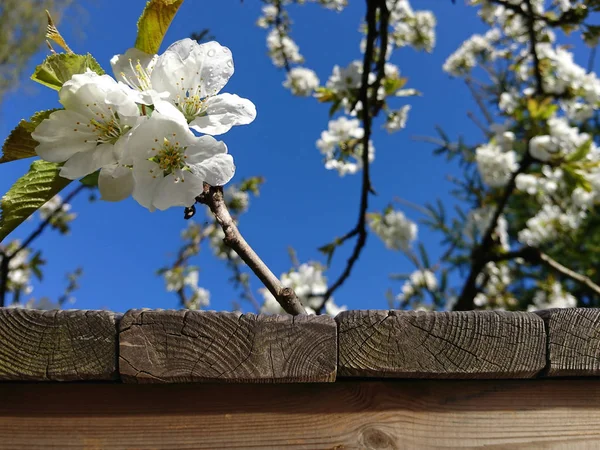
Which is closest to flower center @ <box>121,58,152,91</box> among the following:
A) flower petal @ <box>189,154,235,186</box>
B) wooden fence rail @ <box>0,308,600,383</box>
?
flower petal @ <box>189,154,235,186</box>

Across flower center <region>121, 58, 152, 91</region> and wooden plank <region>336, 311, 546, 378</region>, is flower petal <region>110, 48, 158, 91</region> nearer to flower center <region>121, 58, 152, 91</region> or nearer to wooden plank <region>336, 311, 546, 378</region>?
flower center <region>121, 58, 152, 91</region>

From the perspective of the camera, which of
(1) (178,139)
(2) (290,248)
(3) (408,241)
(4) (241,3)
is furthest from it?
(3) (408,241)

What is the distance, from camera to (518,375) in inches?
24.0

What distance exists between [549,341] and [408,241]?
A: 216 cm

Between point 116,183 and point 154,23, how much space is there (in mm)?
173

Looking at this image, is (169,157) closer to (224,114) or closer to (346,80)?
(224,114)

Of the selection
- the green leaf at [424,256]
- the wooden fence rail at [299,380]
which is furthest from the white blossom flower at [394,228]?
the wooden fence rail at [299,380]

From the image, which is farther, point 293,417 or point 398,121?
point 398,121

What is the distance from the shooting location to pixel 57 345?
0.58 m

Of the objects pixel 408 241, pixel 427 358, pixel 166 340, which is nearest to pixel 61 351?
pixel 166 340

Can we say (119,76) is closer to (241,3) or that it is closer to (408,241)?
(241,3)

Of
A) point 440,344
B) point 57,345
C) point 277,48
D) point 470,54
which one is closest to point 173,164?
point 57,345

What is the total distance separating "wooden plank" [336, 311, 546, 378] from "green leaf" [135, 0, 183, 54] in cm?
36

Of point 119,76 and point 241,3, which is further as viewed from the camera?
point 241,3
